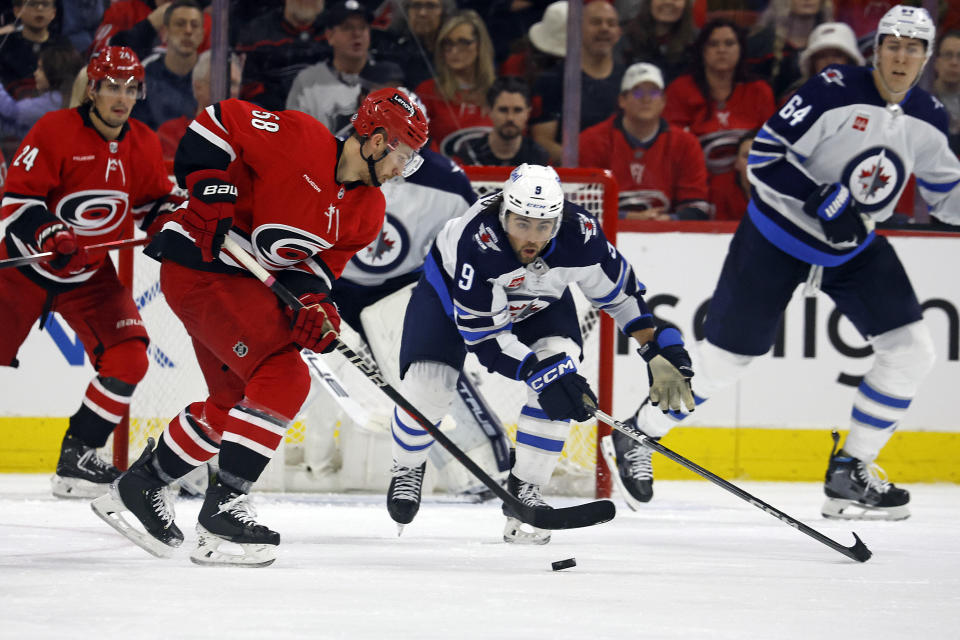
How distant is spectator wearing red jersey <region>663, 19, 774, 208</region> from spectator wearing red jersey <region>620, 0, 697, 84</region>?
0.04 meters

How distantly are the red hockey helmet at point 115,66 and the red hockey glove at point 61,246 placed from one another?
0.44m

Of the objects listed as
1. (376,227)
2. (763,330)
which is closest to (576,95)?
(763,330)

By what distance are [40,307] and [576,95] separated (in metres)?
1.89

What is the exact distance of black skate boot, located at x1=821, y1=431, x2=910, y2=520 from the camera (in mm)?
3723

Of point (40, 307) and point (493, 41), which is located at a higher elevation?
point (493, 41)

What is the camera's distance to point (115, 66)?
3.68 meters

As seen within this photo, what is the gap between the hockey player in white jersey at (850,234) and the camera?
3.61 m

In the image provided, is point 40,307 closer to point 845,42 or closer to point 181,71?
point 181,71

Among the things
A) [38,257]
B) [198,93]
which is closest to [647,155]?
[198,93]

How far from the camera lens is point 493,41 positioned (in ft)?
15.8

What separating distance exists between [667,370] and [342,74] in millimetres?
2049

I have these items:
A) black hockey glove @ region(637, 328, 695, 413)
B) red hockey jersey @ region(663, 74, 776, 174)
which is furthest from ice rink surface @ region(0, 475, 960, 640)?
red hockey jersey @ region(663, 74, 776, 174)

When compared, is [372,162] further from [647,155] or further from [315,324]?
[647,155]

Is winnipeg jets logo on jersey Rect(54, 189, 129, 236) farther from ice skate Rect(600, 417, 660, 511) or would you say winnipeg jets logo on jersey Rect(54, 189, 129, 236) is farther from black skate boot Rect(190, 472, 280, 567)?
ice skate Rect(600, 417, 660, 511)
